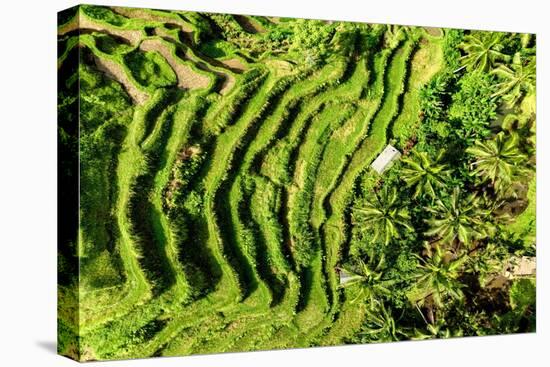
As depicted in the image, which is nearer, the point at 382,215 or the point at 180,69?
the point at 180,69

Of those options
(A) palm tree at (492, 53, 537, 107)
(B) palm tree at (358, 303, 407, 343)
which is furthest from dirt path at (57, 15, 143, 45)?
(A) palm tree at (492, 53, 537, 107)

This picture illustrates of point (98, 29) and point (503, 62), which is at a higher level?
point (98, 29)

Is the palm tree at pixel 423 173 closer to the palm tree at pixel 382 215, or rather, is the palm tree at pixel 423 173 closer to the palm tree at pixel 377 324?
the palm tree at pixel 382 215

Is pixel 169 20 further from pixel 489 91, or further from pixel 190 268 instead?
pixel 489 91

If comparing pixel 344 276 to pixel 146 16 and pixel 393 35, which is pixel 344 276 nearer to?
pixel 393 35

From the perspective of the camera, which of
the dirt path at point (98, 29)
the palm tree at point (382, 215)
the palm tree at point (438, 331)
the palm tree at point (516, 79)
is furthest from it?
the palm tree at point (516, 79)

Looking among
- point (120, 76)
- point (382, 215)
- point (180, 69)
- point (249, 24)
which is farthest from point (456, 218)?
point (120, 76)

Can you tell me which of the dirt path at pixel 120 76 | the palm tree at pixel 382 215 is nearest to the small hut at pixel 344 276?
the palm tree at pixel 382 215
